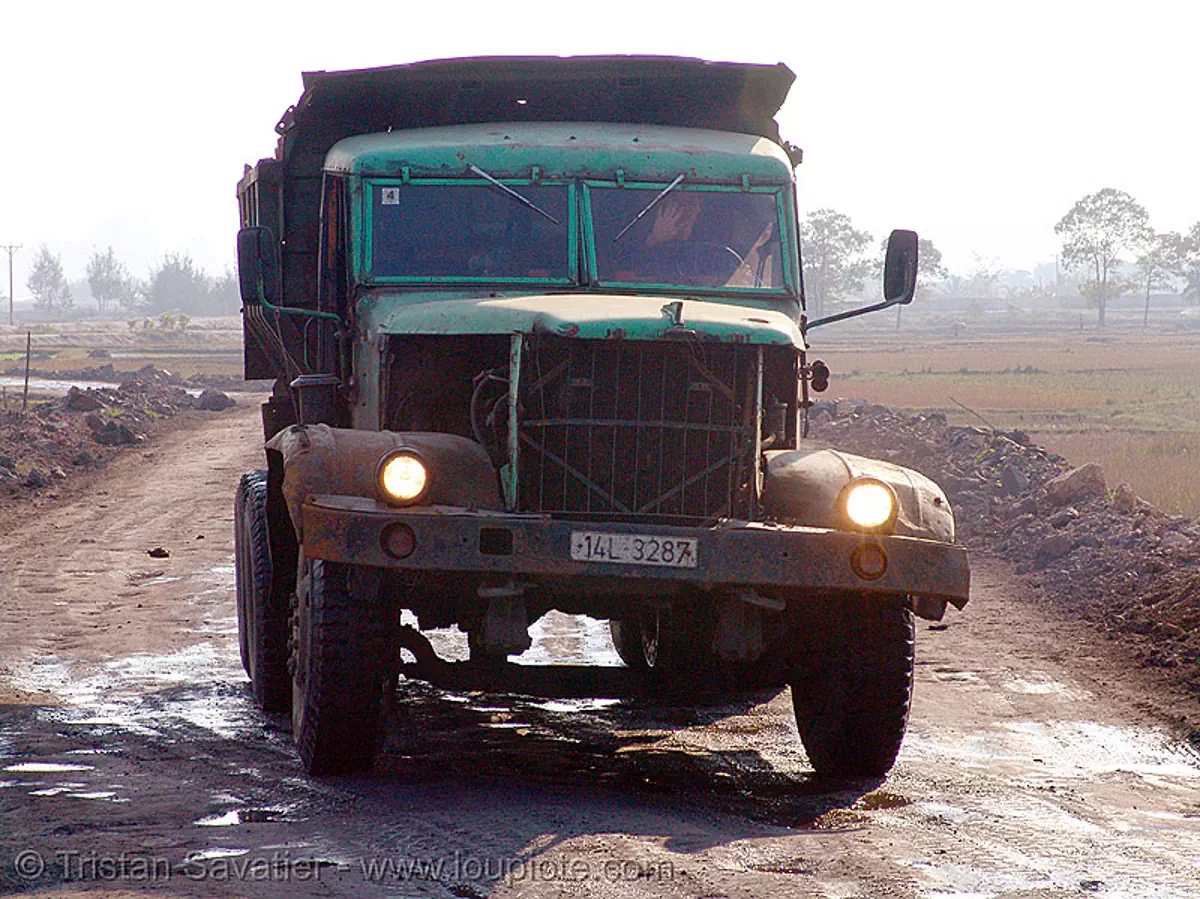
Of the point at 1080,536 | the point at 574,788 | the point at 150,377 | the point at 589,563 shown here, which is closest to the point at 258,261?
the point at 589,563

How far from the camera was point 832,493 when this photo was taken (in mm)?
6637

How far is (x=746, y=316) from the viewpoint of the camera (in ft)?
23.3

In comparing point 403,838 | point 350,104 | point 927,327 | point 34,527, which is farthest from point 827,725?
point 927,327

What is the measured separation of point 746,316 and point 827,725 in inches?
68.2

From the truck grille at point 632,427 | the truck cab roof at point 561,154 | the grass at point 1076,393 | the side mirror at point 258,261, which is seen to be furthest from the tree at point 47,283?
the truck grille at point 632,427

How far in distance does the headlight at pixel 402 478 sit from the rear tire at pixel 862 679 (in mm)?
1802

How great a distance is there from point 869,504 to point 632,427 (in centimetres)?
98

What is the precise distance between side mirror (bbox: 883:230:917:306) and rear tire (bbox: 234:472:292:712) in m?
3.20

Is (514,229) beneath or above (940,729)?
above

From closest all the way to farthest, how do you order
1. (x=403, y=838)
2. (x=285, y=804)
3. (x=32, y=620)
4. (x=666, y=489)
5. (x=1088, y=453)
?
(x=403, y=838), (x=285, y=804), (x=666, y=489), (x=32, y=620), (x=1088, y=453)

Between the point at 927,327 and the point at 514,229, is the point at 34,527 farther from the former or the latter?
the point at 927,327

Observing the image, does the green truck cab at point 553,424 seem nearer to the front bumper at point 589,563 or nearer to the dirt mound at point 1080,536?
the front bumper at point 589,563

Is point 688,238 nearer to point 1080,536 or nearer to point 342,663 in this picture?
point 342,663

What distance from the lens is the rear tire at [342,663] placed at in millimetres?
6406
